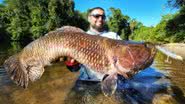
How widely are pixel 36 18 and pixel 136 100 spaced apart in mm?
58040

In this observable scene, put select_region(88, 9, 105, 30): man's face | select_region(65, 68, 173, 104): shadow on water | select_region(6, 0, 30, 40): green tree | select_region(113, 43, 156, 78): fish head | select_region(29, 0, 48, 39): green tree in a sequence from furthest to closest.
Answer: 1. select_region(29, 0, 48, 39): green tree
2. select_region(6, 0, 30, 40): green tree
3. select_region(65, 68, 173, 104): shadow on water
4. select_region(88, 9, 105, 30): man's face
5. select_region(113, 43, 156, 78): fish head

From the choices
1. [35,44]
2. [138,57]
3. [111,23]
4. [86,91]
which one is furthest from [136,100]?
[111,23]

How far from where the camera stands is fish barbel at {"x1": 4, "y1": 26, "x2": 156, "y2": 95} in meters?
4.27

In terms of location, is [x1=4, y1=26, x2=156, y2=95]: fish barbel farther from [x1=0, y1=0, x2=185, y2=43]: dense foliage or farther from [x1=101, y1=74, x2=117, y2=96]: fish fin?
[x1=0, y1=0, x2=185, y2=43]: dense foliage

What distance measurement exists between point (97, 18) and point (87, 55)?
277cm

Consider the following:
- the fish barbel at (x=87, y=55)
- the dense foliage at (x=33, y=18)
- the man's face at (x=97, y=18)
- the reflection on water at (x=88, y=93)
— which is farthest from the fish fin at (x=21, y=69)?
the dense foliage at (x=33, y=18)

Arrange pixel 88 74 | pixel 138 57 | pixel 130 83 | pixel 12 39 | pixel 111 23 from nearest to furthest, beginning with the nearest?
pixel 138 57, pixel 88 74, pixel 130 83, pixel 12 39, pixel 111 23

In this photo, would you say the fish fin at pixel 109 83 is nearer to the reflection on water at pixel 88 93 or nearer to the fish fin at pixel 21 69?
the fish fin at pixel 21 69

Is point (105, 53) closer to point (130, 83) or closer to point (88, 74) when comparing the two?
point (88, 74)

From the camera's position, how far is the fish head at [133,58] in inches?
167

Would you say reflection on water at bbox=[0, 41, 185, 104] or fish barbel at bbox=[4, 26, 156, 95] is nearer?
fish barbel at bbox=[4, 26, 156, 95]

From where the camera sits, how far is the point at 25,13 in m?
65.3

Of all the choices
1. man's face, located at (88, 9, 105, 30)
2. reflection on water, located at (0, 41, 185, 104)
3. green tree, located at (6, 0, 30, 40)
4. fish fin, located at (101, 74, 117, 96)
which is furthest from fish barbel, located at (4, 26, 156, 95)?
green tree, located at (6, 0, 30, 40)

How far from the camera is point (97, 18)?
273 inches
